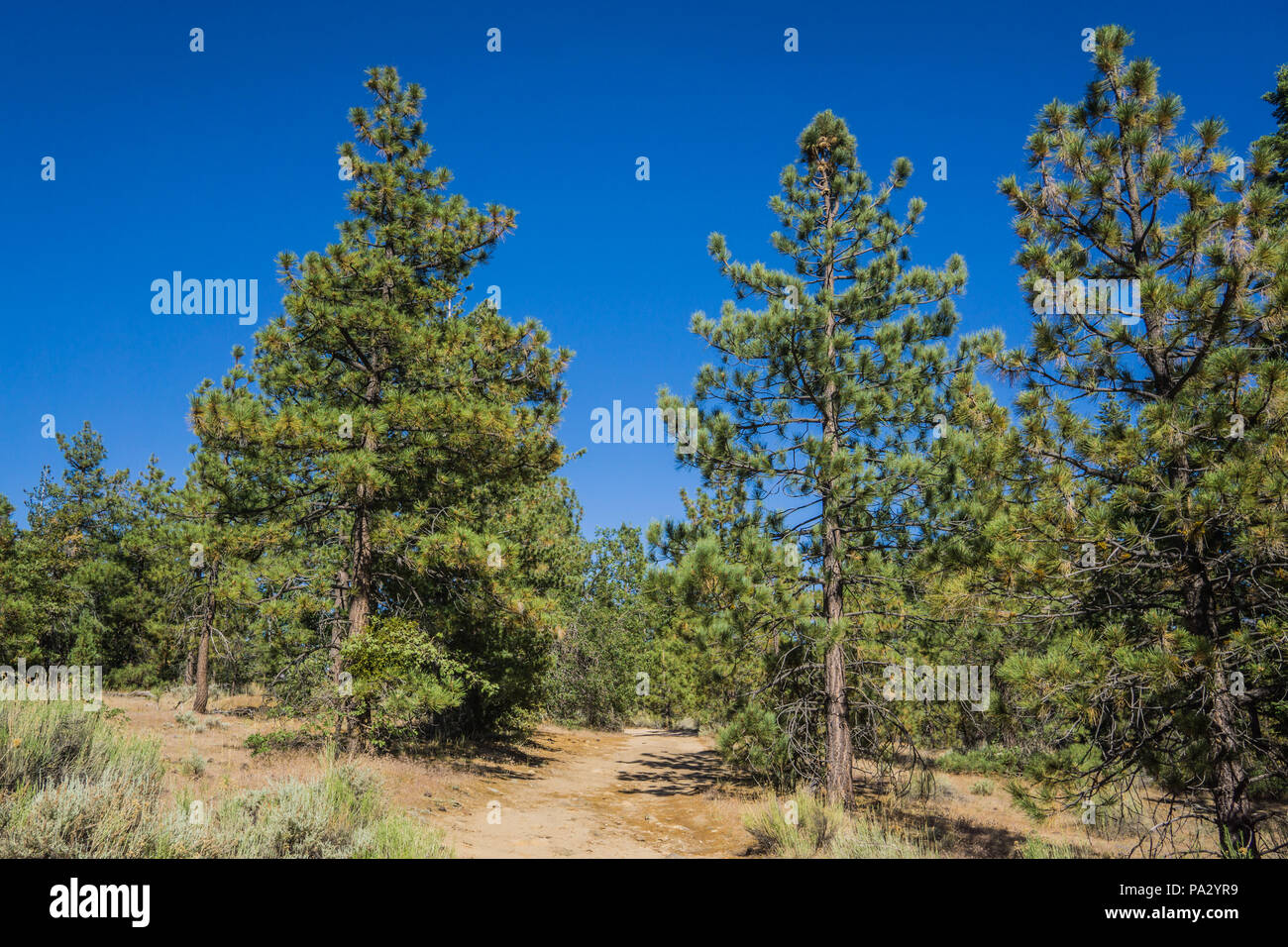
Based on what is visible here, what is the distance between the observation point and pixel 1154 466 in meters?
5.83

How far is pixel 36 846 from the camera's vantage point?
13.9ft

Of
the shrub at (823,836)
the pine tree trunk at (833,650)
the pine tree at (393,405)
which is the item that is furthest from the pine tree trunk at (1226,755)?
the pine tree at (393,405)

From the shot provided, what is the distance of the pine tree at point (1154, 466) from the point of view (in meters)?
5.40

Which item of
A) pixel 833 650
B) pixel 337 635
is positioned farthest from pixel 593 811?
pixel 337 635

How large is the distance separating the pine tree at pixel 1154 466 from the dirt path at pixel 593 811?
5.30 metres

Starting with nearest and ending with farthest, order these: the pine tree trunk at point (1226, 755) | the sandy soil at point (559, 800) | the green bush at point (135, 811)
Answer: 1. the green bush at point (135, 811)
2. the pine tree trunk at point (1226, 755)
3. the sandy soil at point (559, 800)

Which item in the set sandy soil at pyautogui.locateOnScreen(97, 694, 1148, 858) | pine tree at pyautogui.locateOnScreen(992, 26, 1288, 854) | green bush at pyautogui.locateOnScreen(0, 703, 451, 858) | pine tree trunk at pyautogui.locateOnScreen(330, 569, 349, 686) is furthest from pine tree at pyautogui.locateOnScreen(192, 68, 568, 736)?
pine tree at pyautogui.locateOnScreen(992, 26, 1288, 854)

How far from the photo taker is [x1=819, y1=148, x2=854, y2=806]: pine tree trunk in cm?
1004

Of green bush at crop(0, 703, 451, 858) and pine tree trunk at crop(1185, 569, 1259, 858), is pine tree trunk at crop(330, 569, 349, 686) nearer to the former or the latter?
green bush at crop(0, 703, 451, 858)

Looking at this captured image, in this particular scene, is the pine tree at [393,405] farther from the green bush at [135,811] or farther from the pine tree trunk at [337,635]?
the green bush at [135,811]

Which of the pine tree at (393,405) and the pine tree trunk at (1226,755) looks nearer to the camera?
the pine tree trunk at (1226,755)

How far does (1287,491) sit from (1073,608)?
7.20 feet

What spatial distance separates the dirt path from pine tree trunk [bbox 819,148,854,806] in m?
1.76

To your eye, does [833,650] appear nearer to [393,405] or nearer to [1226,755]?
[1226,755]
